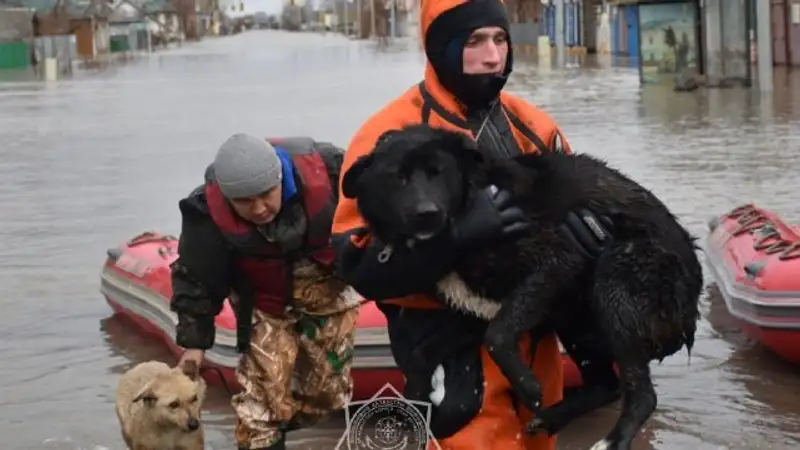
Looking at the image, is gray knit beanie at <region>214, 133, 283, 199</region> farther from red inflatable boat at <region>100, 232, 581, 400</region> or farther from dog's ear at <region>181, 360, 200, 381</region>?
red inflatable boat at <region>100, 232, 581, 400</region>

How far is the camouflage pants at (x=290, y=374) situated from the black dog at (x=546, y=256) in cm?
183

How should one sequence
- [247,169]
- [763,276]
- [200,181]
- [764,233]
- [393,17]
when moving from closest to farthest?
[247,169]
[763,276]
[764,233]
[200,181]
[393,17]

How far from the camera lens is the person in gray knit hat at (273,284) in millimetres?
4867

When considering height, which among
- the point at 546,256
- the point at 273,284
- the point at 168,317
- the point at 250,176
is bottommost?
the point at 168,317

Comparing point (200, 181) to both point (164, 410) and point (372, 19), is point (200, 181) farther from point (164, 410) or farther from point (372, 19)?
point (372, 19)

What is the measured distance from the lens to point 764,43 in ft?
76.4

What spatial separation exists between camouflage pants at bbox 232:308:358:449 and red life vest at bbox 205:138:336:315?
110mm

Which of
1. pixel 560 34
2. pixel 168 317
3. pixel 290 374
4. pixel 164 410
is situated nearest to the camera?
pixel 290 374

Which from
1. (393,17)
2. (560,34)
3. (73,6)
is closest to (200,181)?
(560,34)

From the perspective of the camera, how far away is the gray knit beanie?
15.0ft

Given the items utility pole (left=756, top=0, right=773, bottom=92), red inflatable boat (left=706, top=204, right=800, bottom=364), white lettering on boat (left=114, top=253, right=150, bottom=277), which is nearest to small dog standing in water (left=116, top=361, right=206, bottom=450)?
red inflatable boat (left=706, top=204, right=800, bottom=364)

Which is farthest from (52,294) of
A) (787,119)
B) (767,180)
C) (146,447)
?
(787,119)

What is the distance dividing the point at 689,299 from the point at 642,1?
961 inches

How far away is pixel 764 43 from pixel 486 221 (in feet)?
69.4
